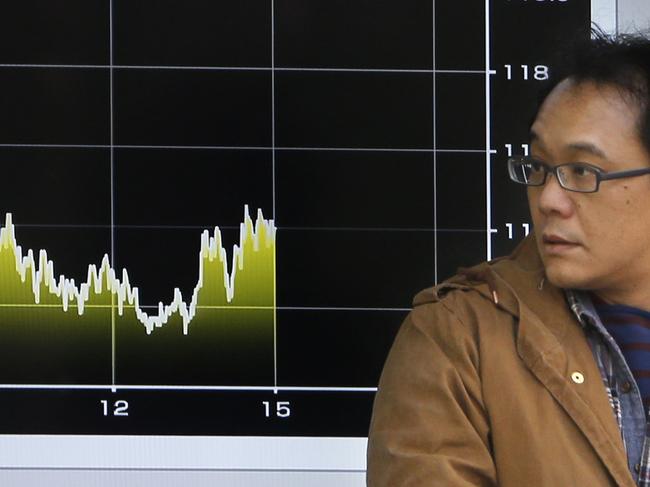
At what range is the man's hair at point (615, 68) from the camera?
2.31 m

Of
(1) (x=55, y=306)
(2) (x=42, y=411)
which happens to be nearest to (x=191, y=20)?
(1) (x=55, y=306)

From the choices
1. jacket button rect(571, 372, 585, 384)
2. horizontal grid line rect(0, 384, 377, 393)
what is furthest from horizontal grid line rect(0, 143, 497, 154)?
jacket button rect(571, 372, 585, 384)

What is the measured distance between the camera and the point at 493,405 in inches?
88.2

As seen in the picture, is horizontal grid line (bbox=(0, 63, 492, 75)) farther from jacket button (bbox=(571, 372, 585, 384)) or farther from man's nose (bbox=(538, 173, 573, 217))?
jacket button (bbox=(571, 372, 585, 384))

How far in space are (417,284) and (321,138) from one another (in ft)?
1.42

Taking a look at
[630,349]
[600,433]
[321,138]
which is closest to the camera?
[600,433]

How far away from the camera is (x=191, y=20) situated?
133 inches

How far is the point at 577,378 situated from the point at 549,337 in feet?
0.28

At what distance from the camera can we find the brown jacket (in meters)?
2.18

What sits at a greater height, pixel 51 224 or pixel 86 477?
pixel 51 224

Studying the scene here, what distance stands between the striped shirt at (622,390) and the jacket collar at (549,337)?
3 cm

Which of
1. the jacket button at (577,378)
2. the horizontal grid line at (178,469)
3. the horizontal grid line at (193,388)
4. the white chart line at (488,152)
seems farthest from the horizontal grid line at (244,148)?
the jacket button at (577,378)

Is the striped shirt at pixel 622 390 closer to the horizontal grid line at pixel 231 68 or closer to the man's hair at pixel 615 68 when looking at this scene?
the man's hair at pixel 615 68

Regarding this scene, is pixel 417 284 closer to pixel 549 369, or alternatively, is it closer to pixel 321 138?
pixel 321 138
